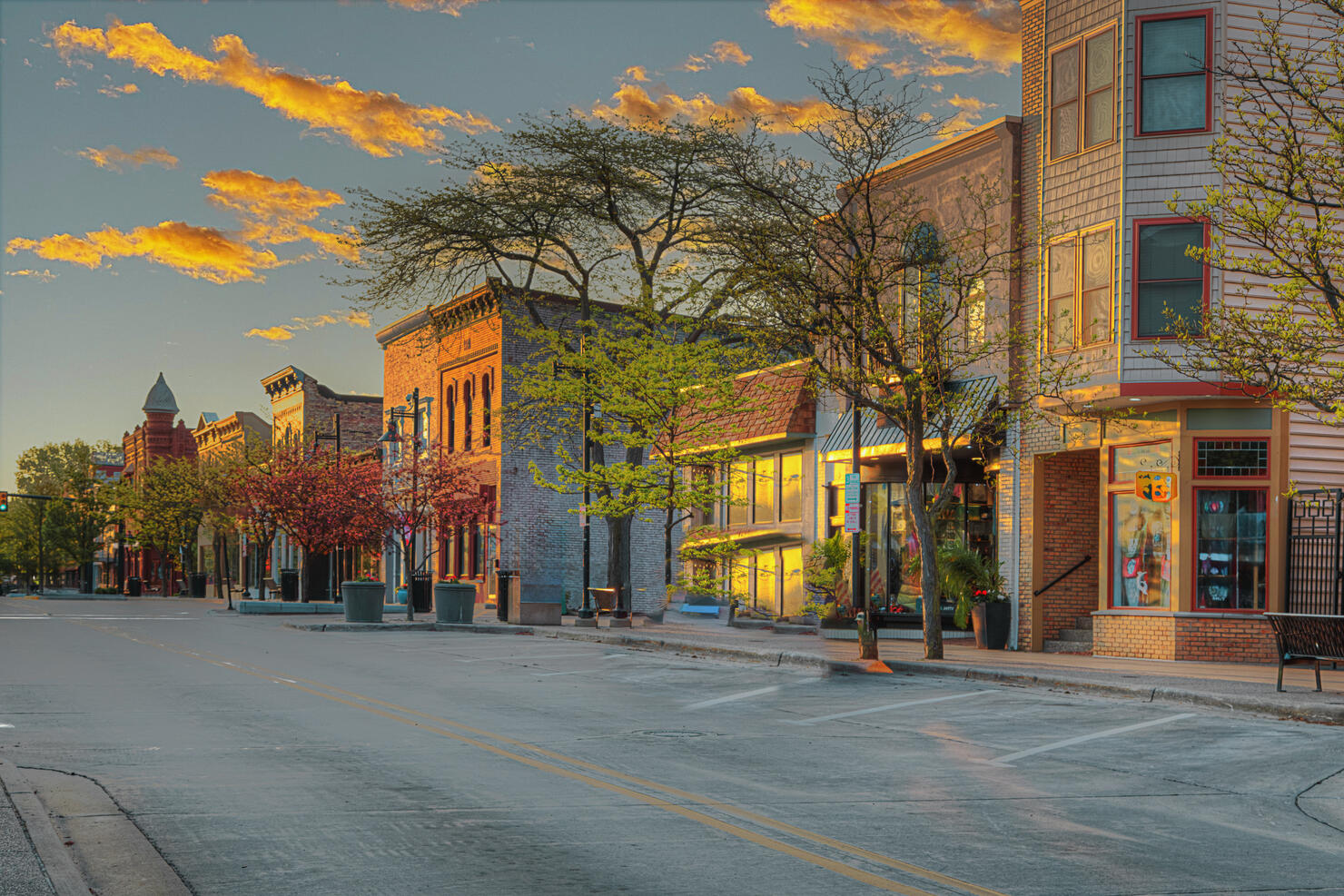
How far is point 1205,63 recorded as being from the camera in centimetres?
2197

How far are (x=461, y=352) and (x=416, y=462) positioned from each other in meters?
9.45

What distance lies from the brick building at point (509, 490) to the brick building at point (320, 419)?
1510 centimetres

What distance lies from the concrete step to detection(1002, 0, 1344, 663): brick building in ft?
0.19

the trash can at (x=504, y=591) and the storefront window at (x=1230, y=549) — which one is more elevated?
the storefront window at (x=1230, y=549)

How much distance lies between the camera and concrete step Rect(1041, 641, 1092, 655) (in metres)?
24.4

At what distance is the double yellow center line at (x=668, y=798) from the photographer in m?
7.02

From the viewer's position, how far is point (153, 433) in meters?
101

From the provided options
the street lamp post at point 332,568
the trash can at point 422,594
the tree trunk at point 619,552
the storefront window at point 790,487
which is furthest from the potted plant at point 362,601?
the street lamp post at point 332,568

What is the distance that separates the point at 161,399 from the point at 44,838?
9956 centimetres

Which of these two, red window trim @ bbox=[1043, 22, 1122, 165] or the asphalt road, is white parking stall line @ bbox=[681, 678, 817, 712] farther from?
red window trim @ bbox=[1043, 22, 1122, 165]

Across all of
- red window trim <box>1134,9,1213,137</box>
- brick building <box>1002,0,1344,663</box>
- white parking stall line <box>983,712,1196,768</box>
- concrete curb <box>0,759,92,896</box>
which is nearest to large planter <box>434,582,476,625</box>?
brick building <box>1002,0,1344,663</box>

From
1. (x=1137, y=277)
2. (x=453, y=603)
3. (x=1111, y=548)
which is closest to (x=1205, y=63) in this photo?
(x=1137, y=277)

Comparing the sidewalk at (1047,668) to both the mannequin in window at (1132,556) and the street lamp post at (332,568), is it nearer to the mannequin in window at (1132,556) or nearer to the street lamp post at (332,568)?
the mannequin in window at (1132,556)

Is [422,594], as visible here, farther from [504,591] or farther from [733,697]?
[733,697]
